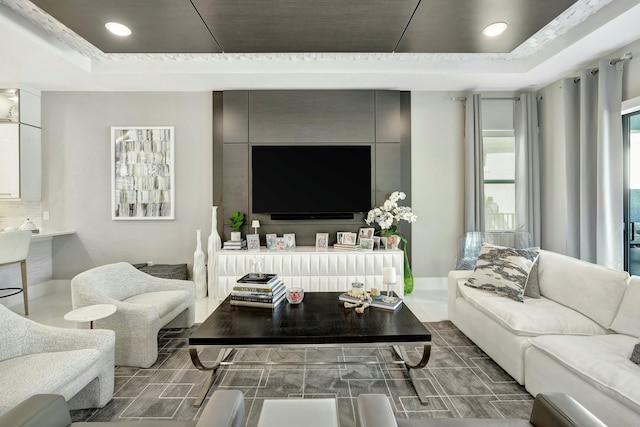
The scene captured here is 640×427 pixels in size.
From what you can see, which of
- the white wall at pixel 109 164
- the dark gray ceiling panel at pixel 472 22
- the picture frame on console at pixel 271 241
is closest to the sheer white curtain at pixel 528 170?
the white wall at pixel 109 164

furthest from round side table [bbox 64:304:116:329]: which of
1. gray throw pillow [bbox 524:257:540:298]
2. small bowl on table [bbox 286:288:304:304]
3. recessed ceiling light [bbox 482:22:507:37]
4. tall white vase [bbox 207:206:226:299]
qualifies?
recessed ceiling light [bbox 482:22:507:37]

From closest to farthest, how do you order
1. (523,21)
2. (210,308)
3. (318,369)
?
(318,369) → (523,21) → (210,308)

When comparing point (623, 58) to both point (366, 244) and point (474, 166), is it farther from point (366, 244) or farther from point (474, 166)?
point (366, 244)

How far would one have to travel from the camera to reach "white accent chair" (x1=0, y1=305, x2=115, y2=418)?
1449 millimetres

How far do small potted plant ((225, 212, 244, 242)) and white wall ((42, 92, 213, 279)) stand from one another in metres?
0.40

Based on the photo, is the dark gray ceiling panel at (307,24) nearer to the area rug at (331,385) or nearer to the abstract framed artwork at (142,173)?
the abstract framed artwork at (142,173)

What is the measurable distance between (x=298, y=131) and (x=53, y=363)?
3.32 metres

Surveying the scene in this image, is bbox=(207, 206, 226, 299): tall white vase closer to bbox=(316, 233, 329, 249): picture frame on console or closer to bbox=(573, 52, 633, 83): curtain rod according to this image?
bbox=(316, 233, 329, 249): picture frame on console

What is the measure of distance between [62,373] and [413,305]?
10.6 feet

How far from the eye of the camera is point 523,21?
245 cm

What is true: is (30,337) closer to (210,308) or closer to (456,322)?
(210,308)

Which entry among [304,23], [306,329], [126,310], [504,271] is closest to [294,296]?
[306,329]

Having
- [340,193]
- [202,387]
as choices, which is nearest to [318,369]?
[202,387]

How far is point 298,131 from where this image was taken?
4.16 meters
